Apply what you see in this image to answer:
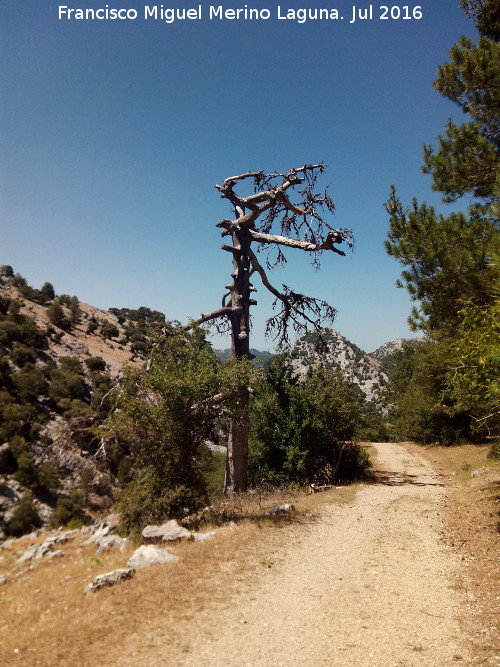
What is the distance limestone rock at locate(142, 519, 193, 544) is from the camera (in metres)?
7.63

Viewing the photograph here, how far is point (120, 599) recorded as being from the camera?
5.29 meters

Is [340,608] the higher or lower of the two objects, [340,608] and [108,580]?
the lower

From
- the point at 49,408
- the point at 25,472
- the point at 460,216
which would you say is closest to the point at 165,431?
the point at 460,216

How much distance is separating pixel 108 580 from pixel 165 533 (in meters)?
1.98

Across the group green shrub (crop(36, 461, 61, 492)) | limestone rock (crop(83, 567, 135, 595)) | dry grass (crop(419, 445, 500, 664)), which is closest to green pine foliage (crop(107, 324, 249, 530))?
limestone rock (crop(83, 567, 135, 595))

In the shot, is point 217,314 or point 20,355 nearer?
point 217,314

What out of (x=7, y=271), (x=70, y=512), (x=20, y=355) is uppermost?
(x=7, y=271)

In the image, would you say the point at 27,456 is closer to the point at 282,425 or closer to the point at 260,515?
the point at 282,425

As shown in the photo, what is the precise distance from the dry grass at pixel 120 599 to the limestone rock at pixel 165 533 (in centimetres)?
29

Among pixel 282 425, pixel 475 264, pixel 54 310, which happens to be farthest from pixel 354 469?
pixel 54 310

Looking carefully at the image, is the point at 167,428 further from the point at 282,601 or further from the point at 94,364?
the point at 94,364

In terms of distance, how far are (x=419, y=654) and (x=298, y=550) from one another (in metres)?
3.45

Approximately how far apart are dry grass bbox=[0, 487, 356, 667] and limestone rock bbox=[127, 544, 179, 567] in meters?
0.21

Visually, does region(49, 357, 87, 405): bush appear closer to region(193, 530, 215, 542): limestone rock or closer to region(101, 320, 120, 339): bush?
region(101, 320, 120, 339): bush
